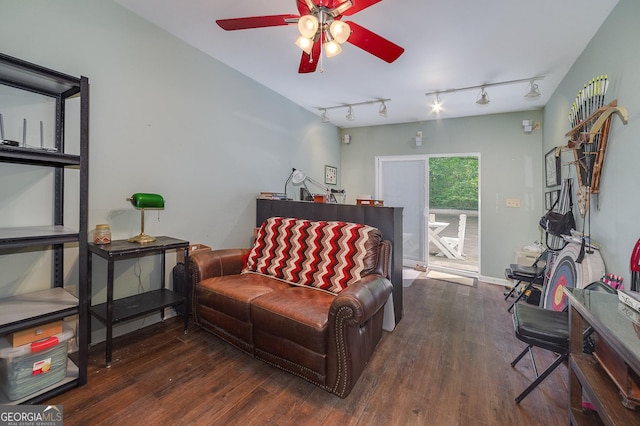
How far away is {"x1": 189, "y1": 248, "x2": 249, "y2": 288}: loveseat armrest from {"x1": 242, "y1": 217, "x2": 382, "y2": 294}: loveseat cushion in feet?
0.30

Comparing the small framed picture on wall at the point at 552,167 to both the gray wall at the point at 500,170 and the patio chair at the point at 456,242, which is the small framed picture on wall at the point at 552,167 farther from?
the patio chair at the point at 456,242

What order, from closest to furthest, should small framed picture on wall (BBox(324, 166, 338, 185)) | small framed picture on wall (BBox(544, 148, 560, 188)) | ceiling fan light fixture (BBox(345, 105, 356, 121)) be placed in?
small framed picture on wall (BBox(544, 148, 560, 188)) → ceiling fan light fixture (BBox(345, 105, 356, 121)) → small framed picture on wall (BBox(324, 166, 338, 185))

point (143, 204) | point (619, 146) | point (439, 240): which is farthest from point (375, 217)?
point (439, 240)

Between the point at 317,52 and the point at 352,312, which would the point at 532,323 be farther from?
the point at 317,52

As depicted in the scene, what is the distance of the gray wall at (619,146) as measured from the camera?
1653 mm

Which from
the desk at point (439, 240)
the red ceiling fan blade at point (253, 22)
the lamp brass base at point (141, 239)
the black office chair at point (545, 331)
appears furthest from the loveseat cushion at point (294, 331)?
the desk at point (439, 240)

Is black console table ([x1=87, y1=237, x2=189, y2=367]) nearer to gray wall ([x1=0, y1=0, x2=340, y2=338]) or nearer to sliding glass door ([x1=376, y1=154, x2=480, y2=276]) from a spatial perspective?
gray wall ([x1=0, y1=0, x2=340, y2=338])

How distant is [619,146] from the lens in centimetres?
181

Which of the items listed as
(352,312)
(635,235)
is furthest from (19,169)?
(635,235)

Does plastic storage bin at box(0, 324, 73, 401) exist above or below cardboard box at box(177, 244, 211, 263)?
below

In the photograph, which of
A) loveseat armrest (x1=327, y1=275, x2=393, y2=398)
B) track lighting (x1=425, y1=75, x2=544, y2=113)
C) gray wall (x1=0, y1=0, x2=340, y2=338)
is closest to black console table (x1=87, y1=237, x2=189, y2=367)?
gray wall (x1=0, y1=0, x2=340, y2=338)

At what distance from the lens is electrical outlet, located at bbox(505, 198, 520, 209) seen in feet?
13.2

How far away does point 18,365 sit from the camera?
1.42 m

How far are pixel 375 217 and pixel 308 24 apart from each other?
164cm
